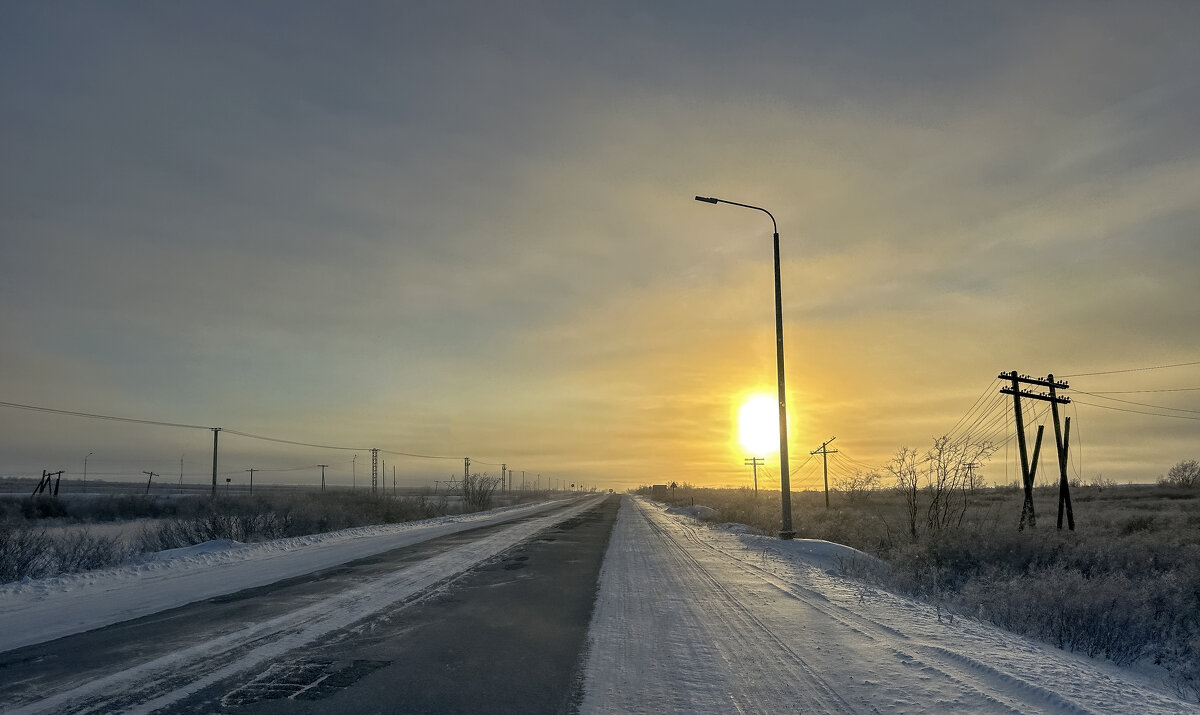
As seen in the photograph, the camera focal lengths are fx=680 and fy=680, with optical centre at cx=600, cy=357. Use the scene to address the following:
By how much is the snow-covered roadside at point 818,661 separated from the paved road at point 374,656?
0.48m

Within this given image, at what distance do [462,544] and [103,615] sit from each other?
38.0 ft

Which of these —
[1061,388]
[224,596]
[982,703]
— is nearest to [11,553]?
[224,596]

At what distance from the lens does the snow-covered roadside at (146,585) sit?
28.4 feet

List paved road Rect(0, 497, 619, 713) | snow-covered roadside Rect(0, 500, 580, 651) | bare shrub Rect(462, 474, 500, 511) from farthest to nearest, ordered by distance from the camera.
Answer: bare shrub Rect(462, 474, 500, 511) → snow-covered roadside Rect(0, 500, 580, 651) → paved road Rect(0, 497, 619, 713)

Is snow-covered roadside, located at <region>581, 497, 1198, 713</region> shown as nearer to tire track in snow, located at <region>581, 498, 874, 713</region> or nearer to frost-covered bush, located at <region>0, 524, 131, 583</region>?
tire track in snow, located at <region>581, 498, 874, 713</region>

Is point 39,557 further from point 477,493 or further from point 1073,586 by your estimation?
point 477,493

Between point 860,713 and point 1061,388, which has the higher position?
point 1061,388

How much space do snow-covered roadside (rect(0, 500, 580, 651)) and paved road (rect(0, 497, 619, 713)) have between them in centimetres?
68

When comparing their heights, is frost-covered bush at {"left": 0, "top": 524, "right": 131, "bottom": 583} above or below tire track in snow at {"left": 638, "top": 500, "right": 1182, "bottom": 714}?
below

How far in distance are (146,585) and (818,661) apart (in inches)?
456

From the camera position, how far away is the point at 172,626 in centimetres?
814

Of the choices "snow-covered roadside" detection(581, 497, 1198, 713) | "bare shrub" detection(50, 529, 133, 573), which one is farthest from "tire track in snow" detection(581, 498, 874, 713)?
"bare shrub" detection(50, 529, 133, 573)

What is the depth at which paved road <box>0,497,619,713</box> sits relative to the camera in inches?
206

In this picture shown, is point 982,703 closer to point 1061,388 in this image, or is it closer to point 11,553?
point 11,553
